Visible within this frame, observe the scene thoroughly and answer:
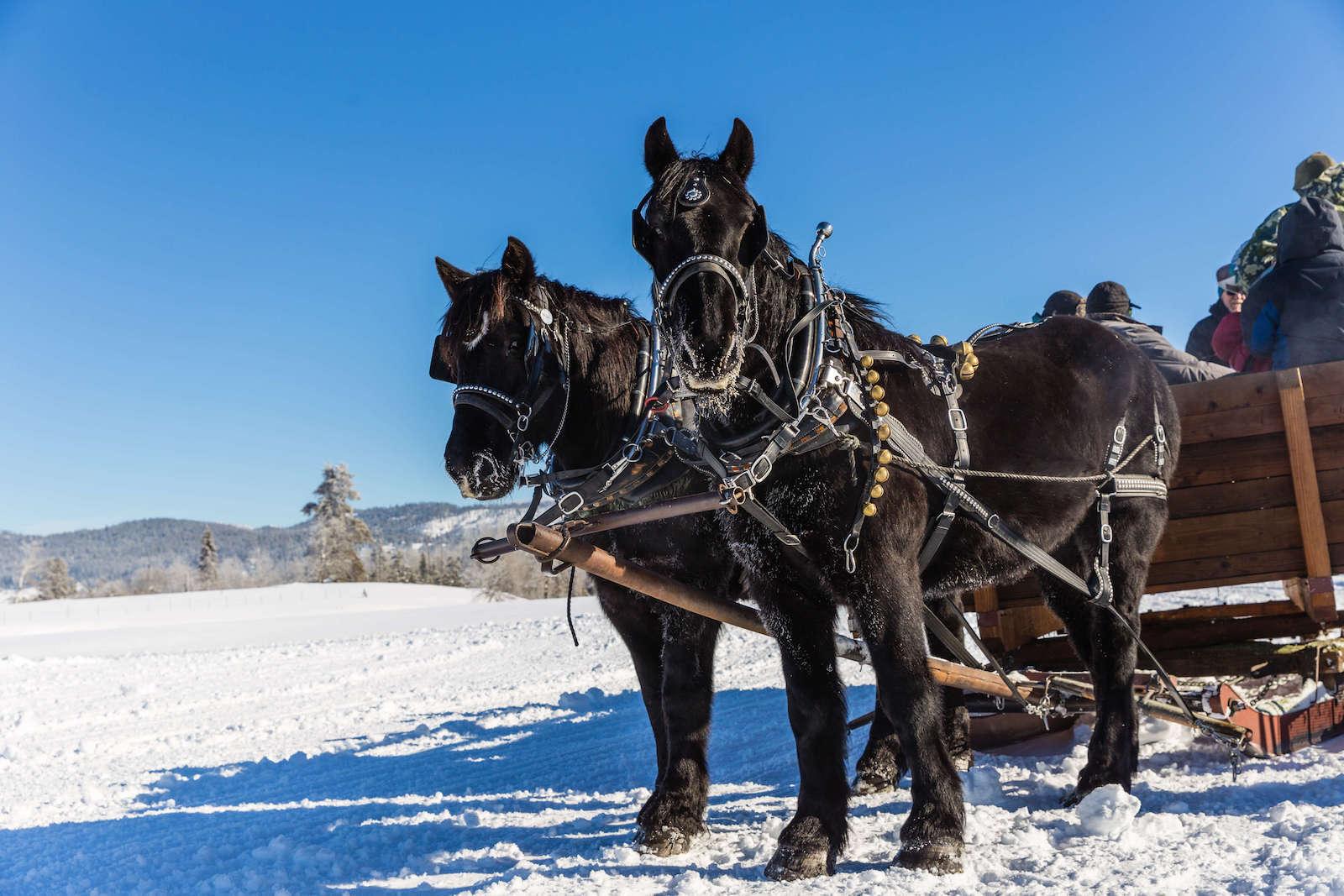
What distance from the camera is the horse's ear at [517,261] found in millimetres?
4129

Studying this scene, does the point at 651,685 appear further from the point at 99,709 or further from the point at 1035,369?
the point at 99,709

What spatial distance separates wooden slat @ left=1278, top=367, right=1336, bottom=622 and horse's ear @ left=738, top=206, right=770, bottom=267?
10.2 feet

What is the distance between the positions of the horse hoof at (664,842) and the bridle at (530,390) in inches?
65.7

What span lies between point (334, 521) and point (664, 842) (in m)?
55.5

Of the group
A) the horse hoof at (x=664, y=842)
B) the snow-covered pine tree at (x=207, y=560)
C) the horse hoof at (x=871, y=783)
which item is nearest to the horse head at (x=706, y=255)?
the horse hoof at (x=664, y=842)

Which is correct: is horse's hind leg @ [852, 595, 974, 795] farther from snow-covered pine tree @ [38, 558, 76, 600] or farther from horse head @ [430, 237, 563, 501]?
snow-covered pine tree @ [38, 558, 76, 600]

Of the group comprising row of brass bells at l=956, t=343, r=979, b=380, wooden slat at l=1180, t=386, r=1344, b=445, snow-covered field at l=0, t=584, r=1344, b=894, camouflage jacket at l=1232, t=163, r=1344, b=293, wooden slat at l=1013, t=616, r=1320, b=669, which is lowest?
snow-covered field at l=0, t=584, r=1344, b=894

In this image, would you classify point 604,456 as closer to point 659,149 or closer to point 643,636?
point 643,636

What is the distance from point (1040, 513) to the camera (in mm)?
3633

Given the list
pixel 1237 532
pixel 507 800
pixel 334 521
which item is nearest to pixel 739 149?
pixel 1237 532

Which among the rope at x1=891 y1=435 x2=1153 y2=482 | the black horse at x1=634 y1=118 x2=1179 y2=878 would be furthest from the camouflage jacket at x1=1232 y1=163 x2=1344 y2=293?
the black horse at x1=634 y1=118 x2=1179 y2=878

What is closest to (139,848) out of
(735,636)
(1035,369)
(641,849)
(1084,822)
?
(641,849)

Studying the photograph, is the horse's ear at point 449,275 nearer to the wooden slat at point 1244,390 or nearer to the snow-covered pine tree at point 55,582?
→ the wooden slat at point 1244,390

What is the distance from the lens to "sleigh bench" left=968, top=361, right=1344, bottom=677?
434 cm
